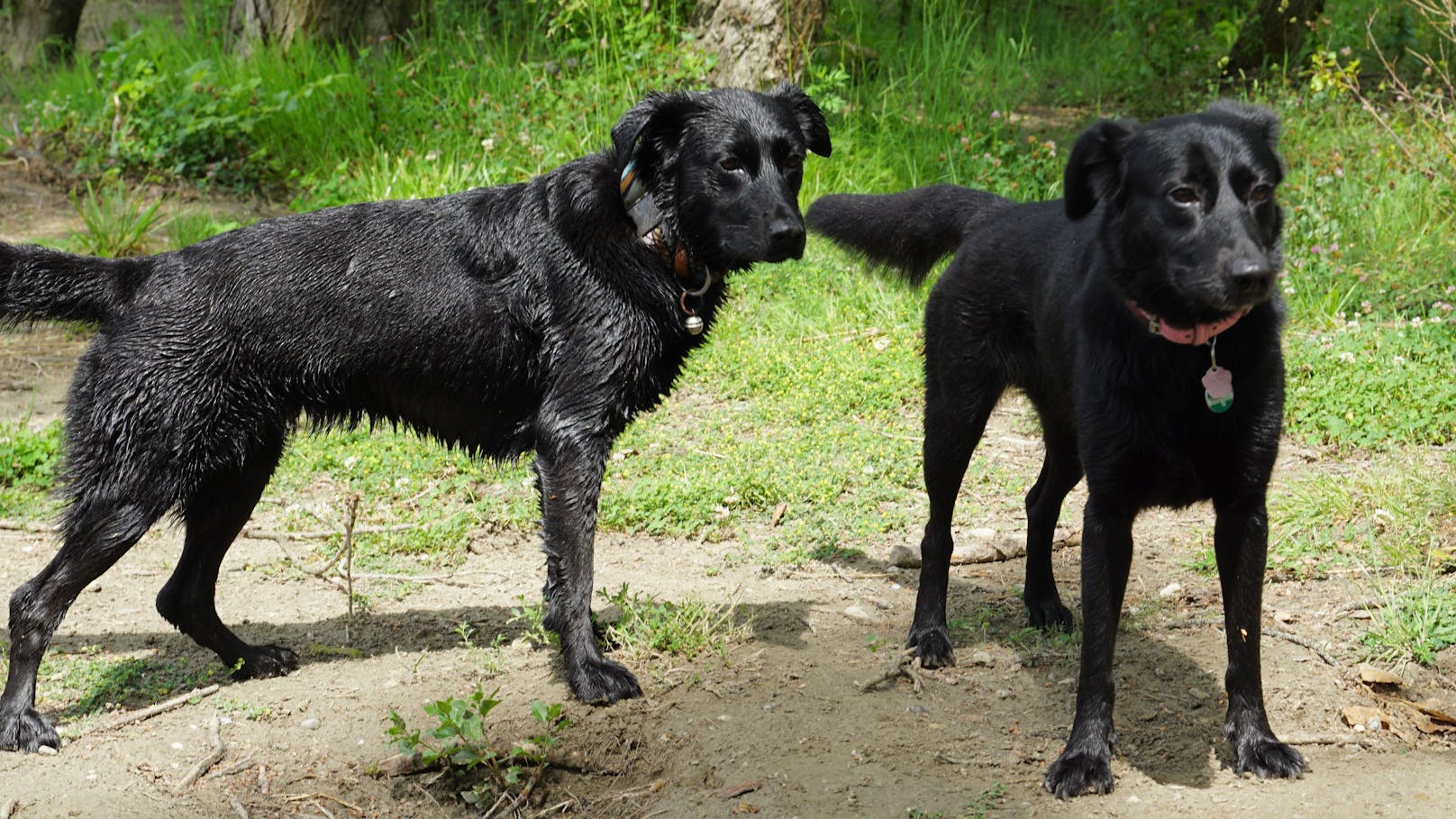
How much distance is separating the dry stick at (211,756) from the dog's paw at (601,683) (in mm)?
973

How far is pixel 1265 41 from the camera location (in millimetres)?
9250

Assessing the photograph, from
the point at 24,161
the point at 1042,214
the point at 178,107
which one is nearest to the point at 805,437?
the point at 1042,214

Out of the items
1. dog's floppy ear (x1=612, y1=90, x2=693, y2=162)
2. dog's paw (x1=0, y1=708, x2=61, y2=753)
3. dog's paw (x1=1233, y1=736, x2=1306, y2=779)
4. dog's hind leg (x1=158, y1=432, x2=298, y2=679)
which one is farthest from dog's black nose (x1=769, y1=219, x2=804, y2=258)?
dog's paw (x1=0, y1=708, x2=61, y2=753)

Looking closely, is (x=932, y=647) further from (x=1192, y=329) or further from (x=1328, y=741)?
(x=1192, y=329)

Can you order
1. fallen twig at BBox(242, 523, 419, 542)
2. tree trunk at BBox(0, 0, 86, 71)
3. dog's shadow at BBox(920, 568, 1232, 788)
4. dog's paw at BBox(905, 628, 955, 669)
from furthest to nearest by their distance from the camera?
1. tree trunk at BBox(0, 0, 86, 71)
2. fallen twig at BBox(242, 523, 419, 542)
3. dog's paw at BBox(905, 628, 955, 669)
4. dog's shadow at BBox(920, 568, 1232, 788)

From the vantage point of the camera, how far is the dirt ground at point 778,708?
3.23 metres

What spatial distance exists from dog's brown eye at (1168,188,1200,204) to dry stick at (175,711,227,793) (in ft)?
9.34

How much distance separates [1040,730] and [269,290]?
8.21 feet

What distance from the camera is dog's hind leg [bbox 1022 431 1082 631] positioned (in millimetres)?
4090

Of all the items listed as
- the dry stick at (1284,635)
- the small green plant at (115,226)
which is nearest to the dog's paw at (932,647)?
the dry stick at (1284,635)

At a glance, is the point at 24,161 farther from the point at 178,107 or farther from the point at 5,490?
the point at 5,490

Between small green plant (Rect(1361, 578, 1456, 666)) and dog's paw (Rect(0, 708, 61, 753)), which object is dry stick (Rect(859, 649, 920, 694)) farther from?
dog's paw (Rect(0, 708, 61, 753))

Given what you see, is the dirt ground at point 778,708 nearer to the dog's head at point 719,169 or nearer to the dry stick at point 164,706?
the dry stick at point 164,706

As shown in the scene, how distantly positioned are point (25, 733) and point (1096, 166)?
321 cm
